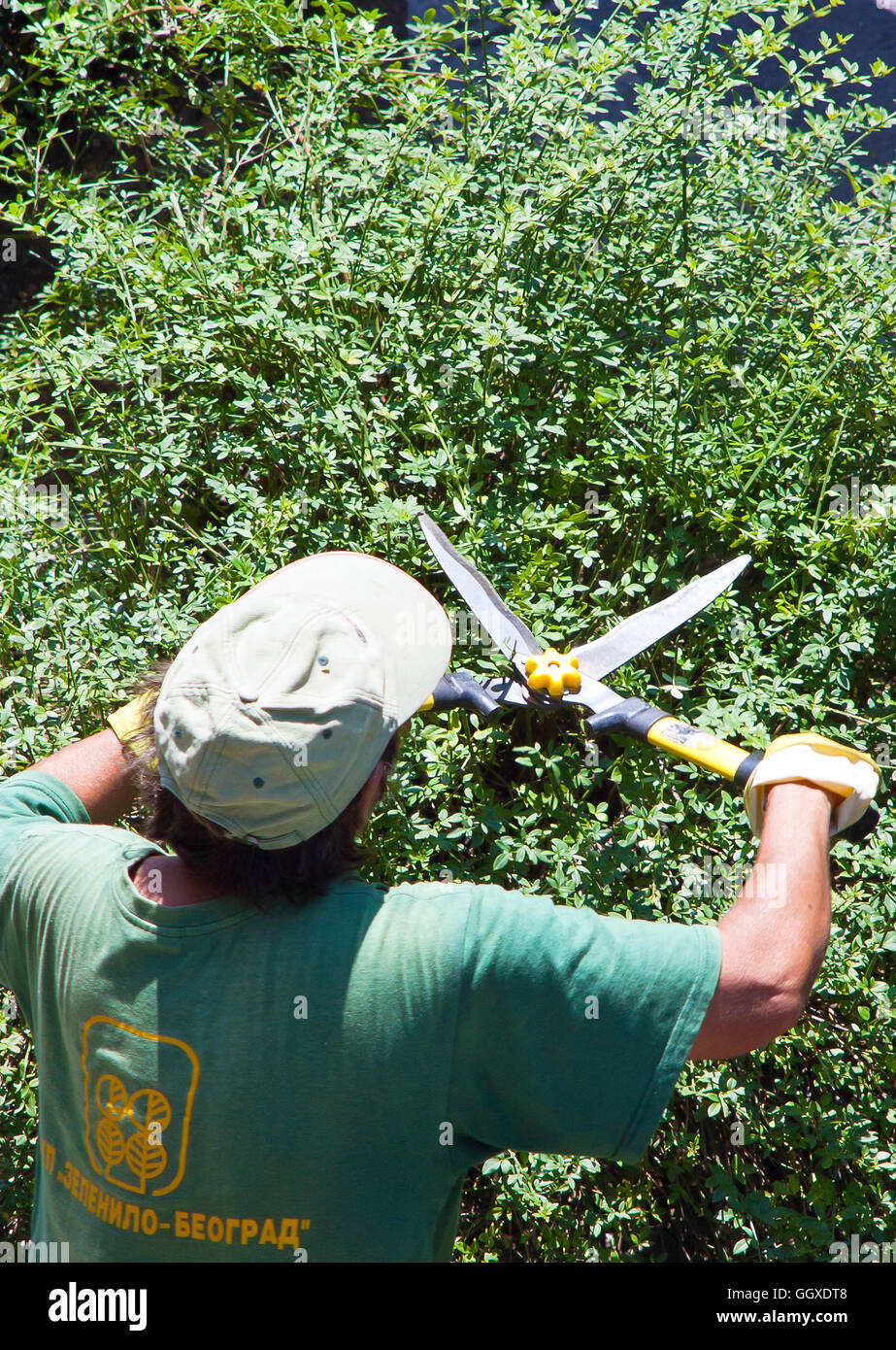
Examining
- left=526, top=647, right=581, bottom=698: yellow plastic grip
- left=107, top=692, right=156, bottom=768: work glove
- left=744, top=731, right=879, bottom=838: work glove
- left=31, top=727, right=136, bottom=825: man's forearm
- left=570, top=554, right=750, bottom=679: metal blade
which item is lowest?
left=744, top=731, right=879, bottom=838: work glove

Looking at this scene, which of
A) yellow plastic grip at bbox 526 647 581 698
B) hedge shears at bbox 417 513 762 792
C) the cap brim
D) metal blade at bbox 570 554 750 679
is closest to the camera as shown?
the cap brim

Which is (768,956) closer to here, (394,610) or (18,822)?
(394,610)

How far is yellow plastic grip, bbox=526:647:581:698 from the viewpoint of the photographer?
2.10 meters

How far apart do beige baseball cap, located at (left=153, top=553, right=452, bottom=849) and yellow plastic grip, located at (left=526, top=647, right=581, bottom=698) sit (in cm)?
62

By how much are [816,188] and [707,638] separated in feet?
4.26

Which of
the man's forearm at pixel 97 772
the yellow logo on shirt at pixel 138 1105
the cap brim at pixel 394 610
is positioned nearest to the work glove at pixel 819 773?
the cap brim at pixel 394 610

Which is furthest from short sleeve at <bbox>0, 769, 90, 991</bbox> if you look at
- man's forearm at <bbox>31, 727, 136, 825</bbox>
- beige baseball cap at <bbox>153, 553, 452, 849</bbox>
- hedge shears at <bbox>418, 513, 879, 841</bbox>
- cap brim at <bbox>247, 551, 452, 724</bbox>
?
hedge shears at <bbox>418, 513, 879, 841</bbox>

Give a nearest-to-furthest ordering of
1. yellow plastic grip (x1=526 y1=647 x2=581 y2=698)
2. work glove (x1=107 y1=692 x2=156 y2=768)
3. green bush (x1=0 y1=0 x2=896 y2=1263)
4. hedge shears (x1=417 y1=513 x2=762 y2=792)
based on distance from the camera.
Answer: work glove (x1=107 y1=692 x2=156 y2=768) < hedge shears (x1=417 y1=513 x2=762 y2=792) < yellow plastic grip (x1=526 y1=647 x2=581 y2=698) < green bush (x1=0 y1=0 x2=896 y2=1263)

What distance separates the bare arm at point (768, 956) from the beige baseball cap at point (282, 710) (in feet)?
1.67

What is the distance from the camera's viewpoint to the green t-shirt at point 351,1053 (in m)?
1.33

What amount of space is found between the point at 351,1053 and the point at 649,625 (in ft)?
3.93

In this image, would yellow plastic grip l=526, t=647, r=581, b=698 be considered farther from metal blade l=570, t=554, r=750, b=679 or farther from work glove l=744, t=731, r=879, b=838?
work glove l=744, t=731, r=879, b=838

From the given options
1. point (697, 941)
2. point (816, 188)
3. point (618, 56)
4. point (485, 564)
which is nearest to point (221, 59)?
point (618, 56)

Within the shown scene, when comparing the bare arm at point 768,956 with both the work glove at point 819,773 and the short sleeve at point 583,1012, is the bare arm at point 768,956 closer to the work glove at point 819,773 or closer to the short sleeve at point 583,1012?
the short sleeve at point 583,1012
